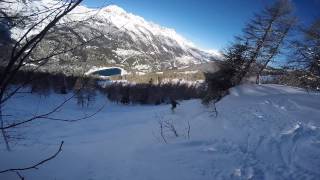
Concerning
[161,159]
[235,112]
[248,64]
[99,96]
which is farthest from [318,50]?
[99,96]

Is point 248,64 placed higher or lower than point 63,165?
higher

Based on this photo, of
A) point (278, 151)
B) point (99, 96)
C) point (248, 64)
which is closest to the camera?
point (278, 151)

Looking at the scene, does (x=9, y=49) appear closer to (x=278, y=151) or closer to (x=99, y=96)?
(x=278, y=151)

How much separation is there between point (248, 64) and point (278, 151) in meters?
15.9

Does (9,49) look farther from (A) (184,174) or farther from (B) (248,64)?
(B) (248,64)

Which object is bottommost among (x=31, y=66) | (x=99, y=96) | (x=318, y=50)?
(x=99, y=96)

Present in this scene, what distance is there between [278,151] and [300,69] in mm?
9544

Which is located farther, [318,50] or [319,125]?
[318,50]

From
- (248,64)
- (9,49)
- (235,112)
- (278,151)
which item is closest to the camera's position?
(9,49)

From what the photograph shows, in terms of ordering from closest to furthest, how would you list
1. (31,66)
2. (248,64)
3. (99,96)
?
(31,66) < (248,64) < (99,96)

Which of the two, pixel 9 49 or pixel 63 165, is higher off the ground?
pixel 9 49

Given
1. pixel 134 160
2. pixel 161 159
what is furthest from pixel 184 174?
pixel 134 160

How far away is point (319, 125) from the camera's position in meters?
15.0

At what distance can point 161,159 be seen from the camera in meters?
14.4
